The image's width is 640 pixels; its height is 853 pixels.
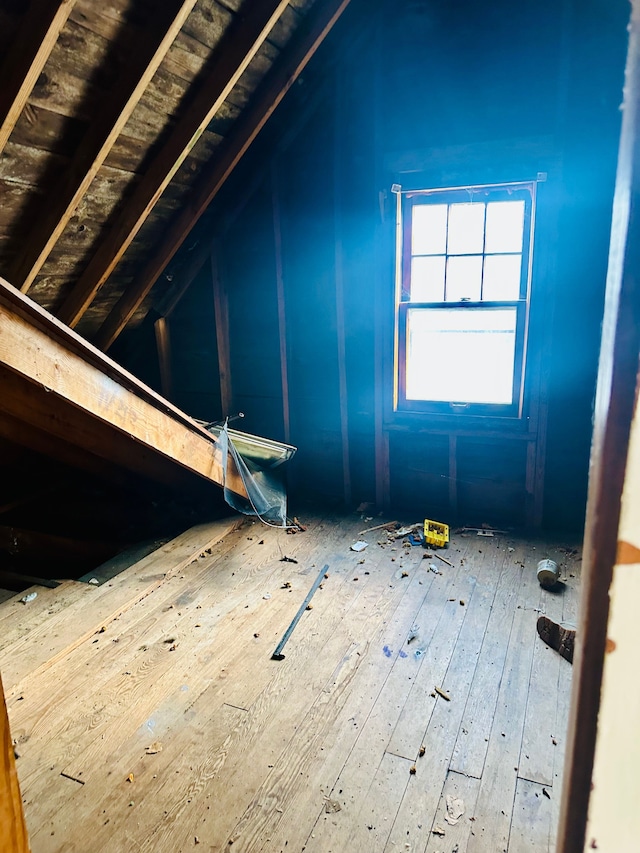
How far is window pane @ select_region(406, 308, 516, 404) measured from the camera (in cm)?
356

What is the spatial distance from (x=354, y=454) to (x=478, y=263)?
1530 mm

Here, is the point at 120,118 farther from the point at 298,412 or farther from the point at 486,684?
the point at 486,684

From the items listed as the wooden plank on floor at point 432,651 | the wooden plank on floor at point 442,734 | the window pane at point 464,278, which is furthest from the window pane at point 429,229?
the wooden plank on floor at point 442,734

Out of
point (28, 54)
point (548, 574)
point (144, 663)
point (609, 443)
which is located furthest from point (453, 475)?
point (609, 443)

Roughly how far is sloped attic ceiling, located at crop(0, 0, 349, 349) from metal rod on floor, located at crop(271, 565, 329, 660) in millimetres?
2116

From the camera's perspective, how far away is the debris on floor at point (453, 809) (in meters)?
1.69

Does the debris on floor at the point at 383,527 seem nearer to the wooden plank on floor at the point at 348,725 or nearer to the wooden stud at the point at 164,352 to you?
the wooden plank on floor at the point at 348,725

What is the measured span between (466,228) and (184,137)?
1714mm

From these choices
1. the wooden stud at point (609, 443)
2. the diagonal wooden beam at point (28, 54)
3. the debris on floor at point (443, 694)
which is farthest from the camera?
the debris on floor at point (443, 694)

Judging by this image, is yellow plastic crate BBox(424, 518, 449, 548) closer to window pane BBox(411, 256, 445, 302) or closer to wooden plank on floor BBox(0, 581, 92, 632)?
window pane BBox(411, 256, 445, 302)

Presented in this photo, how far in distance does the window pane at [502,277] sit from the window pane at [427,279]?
27cm

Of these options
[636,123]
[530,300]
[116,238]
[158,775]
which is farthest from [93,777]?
[530,300]

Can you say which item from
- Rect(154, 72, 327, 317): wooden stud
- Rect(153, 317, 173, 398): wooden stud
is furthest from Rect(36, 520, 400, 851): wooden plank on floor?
Rect(154, 72, 327, 317): wooden stud

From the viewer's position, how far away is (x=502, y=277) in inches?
136
